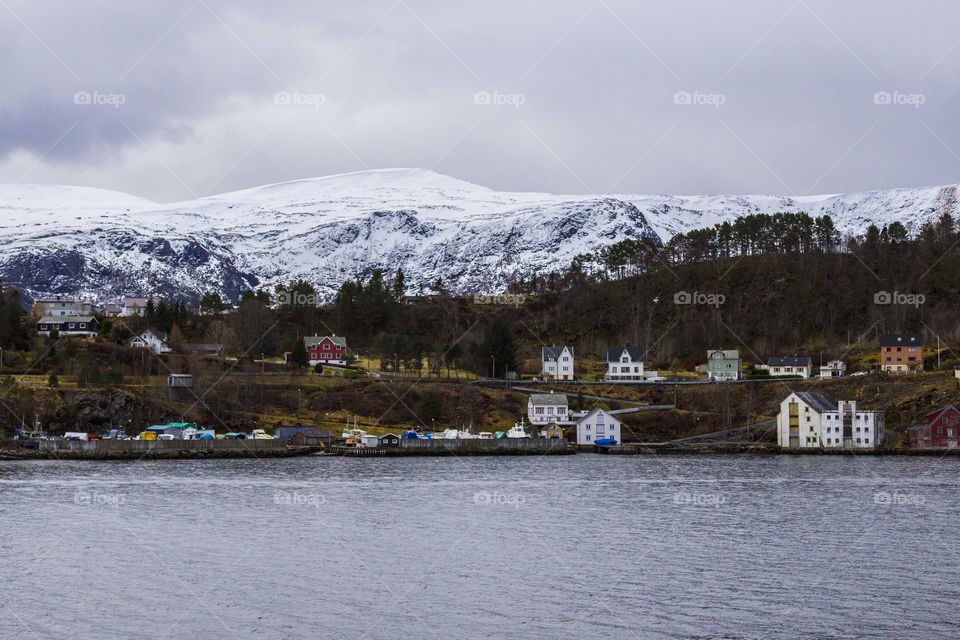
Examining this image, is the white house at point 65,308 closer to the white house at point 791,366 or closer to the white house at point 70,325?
the white house at point 70,325

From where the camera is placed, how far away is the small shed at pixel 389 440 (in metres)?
110

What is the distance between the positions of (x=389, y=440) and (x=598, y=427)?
81.6 ft

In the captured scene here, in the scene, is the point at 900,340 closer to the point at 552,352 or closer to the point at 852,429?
the point at 852,429

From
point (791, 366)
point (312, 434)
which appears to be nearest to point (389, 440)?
point (312, 434)

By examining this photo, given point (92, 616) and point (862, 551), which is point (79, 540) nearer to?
point (92, 616)

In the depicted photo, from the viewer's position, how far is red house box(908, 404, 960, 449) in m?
110

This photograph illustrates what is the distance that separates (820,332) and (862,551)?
123875 millimetres

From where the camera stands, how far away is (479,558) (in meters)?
45.2

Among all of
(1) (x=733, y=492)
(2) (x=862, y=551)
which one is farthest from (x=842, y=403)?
(2) (x=862, y=551)

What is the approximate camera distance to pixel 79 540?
A: 161ft

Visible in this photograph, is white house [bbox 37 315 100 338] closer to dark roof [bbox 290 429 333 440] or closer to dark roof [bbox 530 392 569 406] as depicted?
dark roof [bbox 290 429 333 440]

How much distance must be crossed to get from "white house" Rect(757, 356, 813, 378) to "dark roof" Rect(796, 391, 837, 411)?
20533 mm

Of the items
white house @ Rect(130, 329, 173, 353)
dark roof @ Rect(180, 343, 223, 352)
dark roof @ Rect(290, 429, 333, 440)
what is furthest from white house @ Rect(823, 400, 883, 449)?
white house @ Rect(130, 329, 173, 353)

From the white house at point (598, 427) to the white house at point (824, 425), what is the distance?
18.3m
